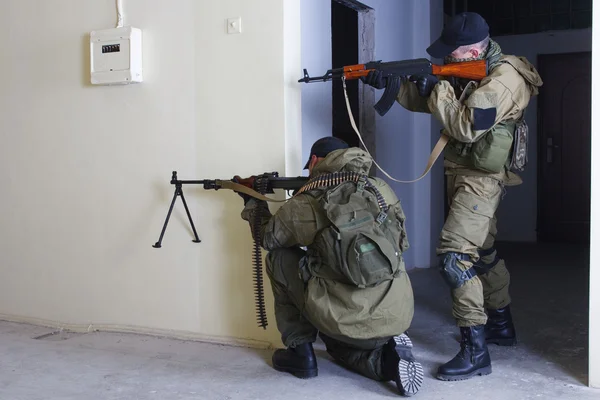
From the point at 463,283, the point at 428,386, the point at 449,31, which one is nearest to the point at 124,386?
the point at 428,386

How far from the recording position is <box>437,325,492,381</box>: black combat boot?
277 centimetres

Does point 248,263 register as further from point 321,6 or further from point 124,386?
point 321,6

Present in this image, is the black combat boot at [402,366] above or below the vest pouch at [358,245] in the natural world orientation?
below

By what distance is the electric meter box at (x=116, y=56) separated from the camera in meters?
3.45

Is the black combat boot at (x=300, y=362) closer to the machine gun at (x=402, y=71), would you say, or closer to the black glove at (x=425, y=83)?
the machine gun at (x=402, y=71)

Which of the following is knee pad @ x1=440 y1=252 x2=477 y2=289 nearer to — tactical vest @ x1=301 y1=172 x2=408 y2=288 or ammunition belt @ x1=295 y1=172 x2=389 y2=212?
tactical vest @ x1=301 y1=172 x2=408 y2=288

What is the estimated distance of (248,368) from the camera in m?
2.98

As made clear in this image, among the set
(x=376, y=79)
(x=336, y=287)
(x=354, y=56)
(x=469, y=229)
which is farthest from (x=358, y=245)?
(x=354, y=56)

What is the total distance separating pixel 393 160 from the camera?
16.4ft

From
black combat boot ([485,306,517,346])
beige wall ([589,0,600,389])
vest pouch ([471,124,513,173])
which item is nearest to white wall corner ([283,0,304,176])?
vest pouch ([471,124,513,173])

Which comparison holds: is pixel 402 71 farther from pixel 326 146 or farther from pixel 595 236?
pixel 595 236

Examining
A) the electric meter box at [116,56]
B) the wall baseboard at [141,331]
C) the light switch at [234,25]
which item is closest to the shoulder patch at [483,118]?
the light switch at [234,25]

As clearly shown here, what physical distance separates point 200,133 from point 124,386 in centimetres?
129

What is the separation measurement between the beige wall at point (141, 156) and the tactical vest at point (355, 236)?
630 mm
